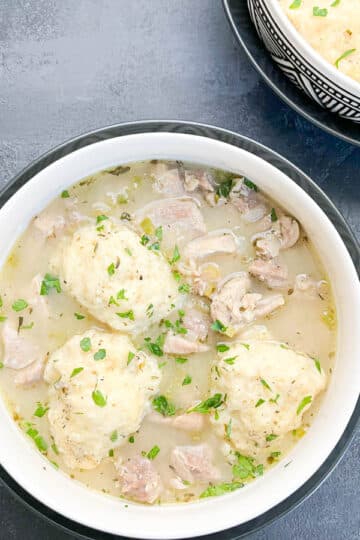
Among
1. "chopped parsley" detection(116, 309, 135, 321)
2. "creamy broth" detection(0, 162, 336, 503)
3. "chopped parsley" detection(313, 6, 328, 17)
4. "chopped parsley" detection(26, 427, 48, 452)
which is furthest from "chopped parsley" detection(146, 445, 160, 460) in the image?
"chopped parsley" detection(313, 6, 328, 17)

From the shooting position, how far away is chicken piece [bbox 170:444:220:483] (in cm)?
233

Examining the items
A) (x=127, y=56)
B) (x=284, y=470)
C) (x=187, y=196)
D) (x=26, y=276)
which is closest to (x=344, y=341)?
(x=284, y=470)

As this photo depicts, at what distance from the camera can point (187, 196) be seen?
7.79 ft

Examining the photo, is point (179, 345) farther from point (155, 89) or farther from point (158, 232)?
point (155, 89)

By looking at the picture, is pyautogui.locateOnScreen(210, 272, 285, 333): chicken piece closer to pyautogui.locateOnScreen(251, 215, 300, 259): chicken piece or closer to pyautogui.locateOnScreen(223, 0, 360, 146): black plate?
pyautogui.locateOnScreen(251, 215, 300, 259): chicken piece

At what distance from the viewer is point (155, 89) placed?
8.39 ft

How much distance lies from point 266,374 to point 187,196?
0.59m

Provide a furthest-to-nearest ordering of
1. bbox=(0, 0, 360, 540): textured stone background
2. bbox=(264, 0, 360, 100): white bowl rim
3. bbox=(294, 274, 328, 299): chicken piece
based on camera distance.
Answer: bbox=(0, 0, 360, 540): textured stone background → bbox=(294, 274, 328, 299): chicken piece → bbox=(264, 0, 360, 100): white bowl rim

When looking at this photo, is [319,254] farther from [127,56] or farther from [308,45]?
[127,56]

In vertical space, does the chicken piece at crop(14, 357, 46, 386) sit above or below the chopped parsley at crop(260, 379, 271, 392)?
below

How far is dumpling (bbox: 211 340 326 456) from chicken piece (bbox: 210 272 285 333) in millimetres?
88

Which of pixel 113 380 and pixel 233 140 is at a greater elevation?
pixel 233 140

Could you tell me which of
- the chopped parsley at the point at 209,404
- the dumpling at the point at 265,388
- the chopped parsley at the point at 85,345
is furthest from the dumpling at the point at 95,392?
the dumpling at the point at 265,388

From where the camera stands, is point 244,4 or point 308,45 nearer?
point 308,45
